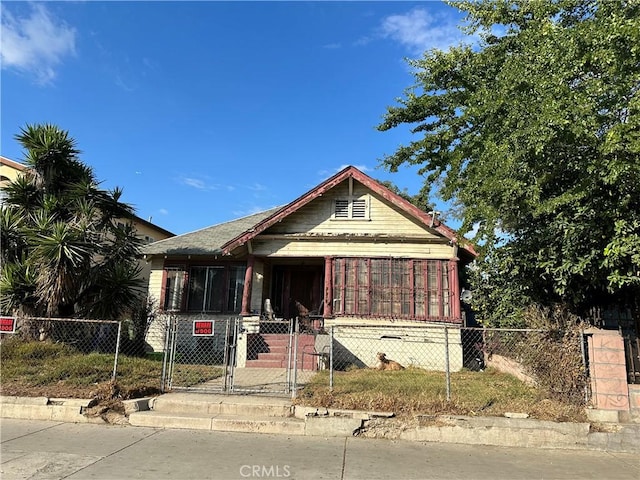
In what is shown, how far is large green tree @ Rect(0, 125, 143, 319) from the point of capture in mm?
10555

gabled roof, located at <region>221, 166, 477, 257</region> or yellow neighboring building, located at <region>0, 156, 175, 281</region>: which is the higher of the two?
yellow neighboring building, located at <region>0, 156, 175, 281</region>

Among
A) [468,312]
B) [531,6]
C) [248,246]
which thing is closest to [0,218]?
[248,246]

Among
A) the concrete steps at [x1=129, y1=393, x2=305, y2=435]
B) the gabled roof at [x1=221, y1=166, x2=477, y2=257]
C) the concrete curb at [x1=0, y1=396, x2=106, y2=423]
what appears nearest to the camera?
the concrete steps at [x1=129, y1=393, x2=305, y2=435]

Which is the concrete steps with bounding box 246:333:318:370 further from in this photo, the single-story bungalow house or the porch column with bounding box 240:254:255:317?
the porch column with bounding box 240:254:255:317

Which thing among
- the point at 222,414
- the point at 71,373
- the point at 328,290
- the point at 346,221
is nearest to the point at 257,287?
the point at 328,290

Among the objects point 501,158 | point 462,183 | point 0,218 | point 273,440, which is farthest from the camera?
point 0,218

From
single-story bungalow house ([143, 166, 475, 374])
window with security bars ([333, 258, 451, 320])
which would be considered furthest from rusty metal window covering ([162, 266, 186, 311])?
window with security bars ([333, 258, 451, 320])

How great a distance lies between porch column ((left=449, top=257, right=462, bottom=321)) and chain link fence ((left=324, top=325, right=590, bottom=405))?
52 cm

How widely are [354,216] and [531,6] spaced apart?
7.18 metres

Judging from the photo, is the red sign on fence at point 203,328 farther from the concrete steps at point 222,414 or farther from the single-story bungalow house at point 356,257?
the single-story bungalow house at point 356,257

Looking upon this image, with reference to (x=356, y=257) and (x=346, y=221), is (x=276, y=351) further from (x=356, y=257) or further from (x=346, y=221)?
(x=346, y=221)

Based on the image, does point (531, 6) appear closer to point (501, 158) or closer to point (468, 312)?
point (501, 158)

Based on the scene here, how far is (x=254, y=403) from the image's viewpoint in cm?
728

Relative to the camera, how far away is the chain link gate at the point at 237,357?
8.27 meters
